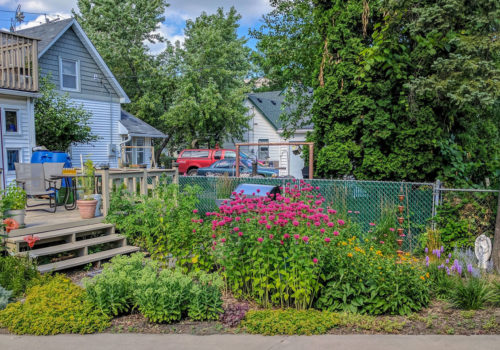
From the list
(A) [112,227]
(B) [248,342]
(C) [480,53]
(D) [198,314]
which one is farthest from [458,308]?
(A) [112,227]

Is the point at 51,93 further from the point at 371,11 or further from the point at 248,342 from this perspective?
the point at 248,342

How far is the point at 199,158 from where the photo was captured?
62.6ft

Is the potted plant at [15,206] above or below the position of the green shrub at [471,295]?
above

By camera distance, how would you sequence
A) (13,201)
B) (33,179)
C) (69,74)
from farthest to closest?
(69,74) < (33,179) < (13,201)

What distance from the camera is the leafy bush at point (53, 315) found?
345 centimetres

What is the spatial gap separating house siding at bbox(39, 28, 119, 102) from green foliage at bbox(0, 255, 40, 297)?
11.5 metres

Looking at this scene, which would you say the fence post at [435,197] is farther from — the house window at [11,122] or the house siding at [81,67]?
the house siding at [81,67]

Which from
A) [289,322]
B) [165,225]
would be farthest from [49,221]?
[289,322]

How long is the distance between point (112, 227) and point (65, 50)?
37.6ft

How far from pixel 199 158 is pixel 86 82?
20.5ft

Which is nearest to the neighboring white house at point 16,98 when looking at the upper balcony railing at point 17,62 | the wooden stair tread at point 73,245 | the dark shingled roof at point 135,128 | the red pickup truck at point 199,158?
the upper balcony railing at point 17,62

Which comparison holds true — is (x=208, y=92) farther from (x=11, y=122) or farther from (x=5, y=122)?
(x=5, y=122)

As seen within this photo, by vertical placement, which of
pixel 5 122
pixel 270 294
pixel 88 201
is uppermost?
pixel 5 122

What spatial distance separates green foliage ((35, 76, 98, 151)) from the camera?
41.4ft
